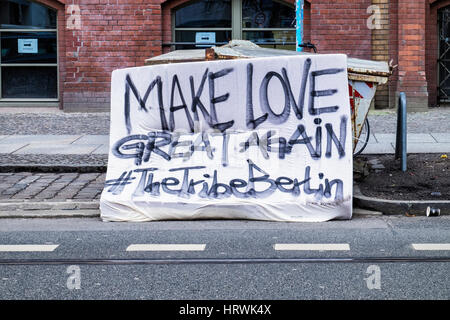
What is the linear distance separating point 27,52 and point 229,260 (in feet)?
44.3

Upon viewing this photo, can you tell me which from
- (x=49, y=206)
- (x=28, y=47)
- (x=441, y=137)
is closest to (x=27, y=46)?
(x=28, y=47)

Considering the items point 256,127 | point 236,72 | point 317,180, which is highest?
point 236,72

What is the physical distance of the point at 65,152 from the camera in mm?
11219

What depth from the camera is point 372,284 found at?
5.16m

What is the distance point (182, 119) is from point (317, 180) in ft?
5.04

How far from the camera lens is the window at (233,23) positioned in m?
17.8

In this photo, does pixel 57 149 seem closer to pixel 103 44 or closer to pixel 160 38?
pixel 103 44

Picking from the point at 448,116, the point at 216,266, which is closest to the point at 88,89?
the point at 448,116

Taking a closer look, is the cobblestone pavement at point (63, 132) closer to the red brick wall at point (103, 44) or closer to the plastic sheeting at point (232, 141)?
the red brick wall at point (103, 44)

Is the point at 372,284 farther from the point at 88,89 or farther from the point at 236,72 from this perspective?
the point at 88,89

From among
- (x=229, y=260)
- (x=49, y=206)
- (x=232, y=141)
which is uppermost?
(x=232, y=141)

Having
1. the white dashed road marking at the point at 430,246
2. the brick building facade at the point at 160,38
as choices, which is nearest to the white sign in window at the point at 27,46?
the brick building facade at the point at 160,38

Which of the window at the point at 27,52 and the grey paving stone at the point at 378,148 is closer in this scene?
the grey paving stone at the point at 378,148

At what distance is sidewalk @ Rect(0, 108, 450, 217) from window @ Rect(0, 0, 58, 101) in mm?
1654
